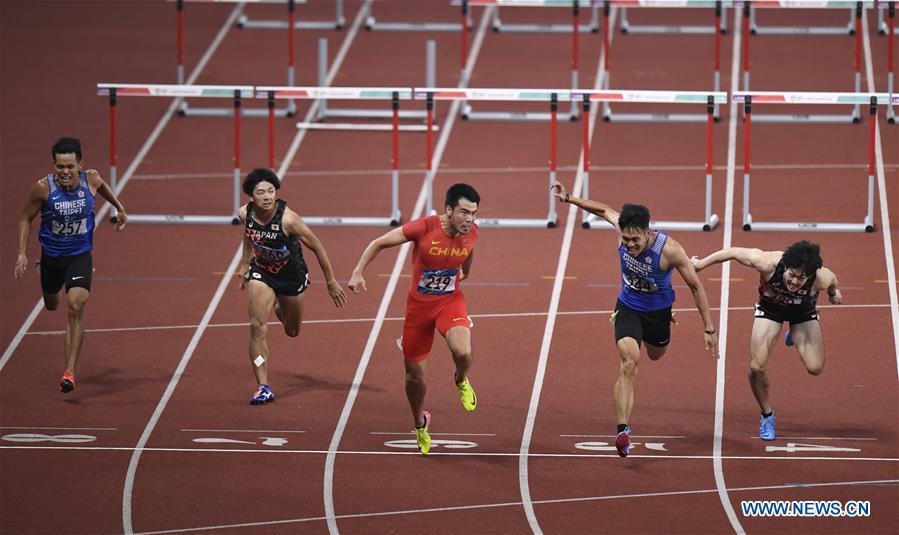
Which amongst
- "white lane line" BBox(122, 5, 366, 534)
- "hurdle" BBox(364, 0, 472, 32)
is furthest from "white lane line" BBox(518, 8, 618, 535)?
"white lane line" BBox(122, 5, 366, 534)

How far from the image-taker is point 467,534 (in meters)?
10.2

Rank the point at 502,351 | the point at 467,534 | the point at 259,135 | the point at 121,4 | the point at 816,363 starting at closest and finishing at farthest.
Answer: the point at 467,534 → the point at 816,363 → the point at 502,351 → the point at 259,135 → the point at 121,4

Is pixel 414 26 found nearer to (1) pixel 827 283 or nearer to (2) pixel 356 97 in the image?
(2) pixel 356 97

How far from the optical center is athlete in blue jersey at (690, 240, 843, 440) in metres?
11.3

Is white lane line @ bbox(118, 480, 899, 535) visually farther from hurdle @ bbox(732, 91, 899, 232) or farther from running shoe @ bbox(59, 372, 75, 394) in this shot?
hurdle @ bbox(732, 91, 899, 232)

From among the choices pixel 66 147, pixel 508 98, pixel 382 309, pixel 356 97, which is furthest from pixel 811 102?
pixel 66 147

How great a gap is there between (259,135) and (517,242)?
4225 mm

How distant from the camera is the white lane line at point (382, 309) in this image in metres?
11.0

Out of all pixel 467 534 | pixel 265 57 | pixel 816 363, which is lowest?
pixel 467 534

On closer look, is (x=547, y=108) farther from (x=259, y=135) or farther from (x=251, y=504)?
(x=251, y=504)

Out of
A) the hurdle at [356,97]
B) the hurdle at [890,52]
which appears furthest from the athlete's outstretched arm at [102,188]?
the hurdle at [890,52]

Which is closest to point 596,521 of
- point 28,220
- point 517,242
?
point 28,220

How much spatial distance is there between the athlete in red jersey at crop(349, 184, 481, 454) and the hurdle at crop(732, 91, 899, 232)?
570 centimetres

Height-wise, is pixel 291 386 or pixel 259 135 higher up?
pixel 259 135
